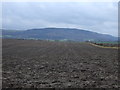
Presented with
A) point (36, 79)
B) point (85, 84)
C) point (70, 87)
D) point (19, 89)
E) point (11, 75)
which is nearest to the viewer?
point (19, 89)

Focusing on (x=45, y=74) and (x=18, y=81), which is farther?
(x=45, y=74)

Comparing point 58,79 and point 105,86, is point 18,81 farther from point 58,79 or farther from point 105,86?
point 105,86

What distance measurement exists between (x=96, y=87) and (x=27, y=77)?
13.1 ft

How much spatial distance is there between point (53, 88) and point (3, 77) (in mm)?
3512

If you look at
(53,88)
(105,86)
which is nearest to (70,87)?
(53,88)

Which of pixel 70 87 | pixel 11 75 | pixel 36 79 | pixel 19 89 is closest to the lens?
pixel 19 89

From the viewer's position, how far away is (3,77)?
12.3m

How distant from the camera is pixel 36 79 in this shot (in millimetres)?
12141

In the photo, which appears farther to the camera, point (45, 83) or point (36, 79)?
point (36, 79)

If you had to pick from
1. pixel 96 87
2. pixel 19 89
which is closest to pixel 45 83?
pixel 19 89

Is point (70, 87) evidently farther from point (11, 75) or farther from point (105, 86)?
point (11, 75)

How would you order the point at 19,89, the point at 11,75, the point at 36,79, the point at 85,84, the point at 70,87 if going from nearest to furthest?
the point at 19,89 → the point at 70,87 → the point at 85,84 → the point at 36,79 → the point at 11,75

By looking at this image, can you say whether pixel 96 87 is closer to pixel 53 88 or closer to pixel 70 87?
pixel 70 87

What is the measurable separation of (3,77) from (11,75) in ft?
2.48
